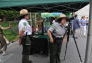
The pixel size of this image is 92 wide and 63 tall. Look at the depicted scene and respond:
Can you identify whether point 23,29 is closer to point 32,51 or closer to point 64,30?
point 64,30

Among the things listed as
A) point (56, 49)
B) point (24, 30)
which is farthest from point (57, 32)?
point (24, 30)

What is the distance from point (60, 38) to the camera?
31.7 feet

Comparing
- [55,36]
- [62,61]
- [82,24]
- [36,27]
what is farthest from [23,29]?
[82,24]

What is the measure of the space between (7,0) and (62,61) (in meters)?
3.91

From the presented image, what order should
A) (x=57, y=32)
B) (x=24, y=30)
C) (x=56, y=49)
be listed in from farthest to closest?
(x=24, y=30), (x=56, y=49), (x=57, y=32)

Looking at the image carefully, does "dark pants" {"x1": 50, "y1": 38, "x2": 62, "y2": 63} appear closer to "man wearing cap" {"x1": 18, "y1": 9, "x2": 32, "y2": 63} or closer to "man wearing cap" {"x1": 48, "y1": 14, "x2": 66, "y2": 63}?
"man wearing cap" {"x1": 48, "y1": 14, "x2": 66, "y2": 63}

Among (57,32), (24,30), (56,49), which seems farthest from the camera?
(24,30)

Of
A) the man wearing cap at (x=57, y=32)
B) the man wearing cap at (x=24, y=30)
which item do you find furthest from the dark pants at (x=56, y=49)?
the man wearing cap at (x=24, y=30)

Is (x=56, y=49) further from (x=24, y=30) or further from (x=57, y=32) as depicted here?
(x=24, y=30)

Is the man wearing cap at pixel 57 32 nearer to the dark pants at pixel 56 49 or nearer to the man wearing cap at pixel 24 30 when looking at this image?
the dark pants at pixel 56 49

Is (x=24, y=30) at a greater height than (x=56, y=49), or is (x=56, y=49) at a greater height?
(x=24, y=30)

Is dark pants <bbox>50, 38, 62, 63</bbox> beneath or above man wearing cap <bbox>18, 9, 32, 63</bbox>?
beneath

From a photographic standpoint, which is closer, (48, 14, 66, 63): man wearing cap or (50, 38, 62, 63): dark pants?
(48, 14, 66, 63): man wearing cap

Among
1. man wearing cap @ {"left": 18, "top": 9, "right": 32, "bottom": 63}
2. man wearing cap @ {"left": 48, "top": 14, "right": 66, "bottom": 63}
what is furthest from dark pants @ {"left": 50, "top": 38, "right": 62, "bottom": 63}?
man wearing cap @ {"left": 18, "top": 9, "right": 32, "bottom": 63}
